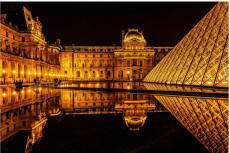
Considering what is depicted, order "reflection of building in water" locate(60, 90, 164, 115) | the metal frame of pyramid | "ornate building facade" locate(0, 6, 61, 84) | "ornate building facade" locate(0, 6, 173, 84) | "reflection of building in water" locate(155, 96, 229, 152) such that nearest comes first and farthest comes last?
"reflection of building in water" locate(155, 96, 229, 152), "reflection of building in water" locate(60, 90, 164, 115), the metal frame of pyramid, "ornate building facade" locate(0, 6, 61, 84), "ornate building facade" locate(0, 6, 173, 84)

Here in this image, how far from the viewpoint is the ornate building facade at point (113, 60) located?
6172 cm

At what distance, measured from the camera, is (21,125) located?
203 inches

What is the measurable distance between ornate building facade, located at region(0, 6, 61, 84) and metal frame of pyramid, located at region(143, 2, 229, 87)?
73.0 ft

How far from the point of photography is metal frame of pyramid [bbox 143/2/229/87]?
14406 millimetres

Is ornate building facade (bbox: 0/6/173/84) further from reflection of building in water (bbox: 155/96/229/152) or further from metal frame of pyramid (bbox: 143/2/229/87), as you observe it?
reflection of building in water (bbox: 155/96/229/152)

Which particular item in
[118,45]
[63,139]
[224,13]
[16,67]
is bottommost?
[63,139]

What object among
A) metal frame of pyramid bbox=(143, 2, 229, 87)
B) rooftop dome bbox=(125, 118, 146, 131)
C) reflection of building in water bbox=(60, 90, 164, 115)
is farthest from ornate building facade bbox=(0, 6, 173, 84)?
rooftop dome bbox=(125, 118, 146, 131)

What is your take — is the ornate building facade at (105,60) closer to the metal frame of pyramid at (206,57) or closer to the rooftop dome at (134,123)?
the metal frame of pyramid at (206,57)

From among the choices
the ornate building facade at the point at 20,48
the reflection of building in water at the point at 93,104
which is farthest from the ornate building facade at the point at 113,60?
the reflection of building in water at the point at 93,104

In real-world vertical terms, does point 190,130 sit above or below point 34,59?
below

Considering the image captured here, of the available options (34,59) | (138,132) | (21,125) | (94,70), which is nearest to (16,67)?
(34,59)

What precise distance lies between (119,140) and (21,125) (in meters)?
3.01

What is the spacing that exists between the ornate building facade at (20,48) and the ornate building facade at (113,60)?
19.6 metres

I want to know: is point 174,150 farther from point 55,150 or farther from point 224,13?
point 224,13
